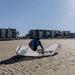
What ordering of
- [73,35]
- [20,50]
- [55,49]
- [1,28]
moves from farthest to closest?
[73,35]
[1,28]
[55,49]
[20,50]

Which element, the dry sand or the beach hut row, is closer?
the dry sand

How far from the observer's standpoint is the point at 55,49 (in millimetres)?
5094

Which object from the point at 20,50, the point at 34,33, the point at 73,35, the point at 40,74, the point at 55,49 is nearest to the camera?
the point at 40,74

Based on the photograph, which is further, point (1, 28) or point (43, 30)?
point (43, 30)

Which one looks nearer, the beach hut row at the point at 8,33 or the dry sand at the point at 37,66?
the dry sand at the point at 37,66

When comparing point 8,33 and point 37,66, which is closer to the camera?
point 37,66

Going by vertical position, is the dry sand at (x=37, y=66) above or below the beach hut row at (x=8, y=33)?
below

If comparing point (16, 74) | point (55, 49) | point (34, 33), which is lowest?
point (16, 74)

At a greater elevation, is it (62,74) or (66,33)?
(66,33)

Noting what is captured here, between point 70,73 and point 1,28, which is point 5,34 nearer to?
point 1,28

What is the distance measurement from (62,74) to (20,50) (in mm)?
2387

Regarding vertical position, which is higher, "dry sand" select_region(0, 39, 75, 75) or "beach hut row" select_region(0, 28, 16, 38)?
"beach hut row" select_region(0, 28, 16, 38)

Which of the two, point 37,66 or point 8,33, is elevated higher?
point 8,33

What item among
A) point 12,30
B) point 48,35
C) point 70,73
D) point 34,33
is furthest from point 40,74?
point 48,35
